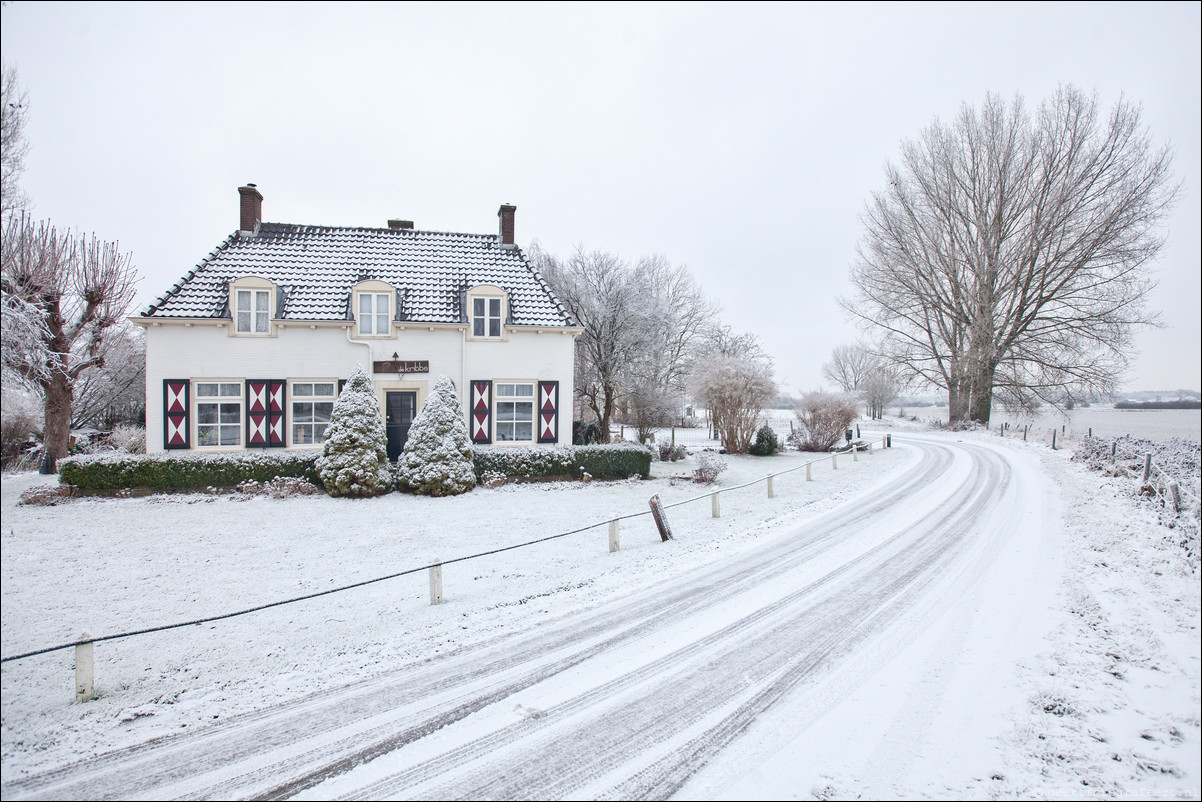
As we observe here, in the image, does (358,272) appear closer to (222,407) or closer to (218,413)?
(222,407)

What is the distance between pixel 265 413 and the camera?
16.2 metres

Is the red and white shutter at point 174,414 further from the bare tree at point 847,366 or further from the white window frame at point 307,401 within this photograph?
the bare tree at point 847,366

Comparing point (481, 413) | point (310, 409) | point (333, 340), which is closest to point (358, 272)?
point (333, 340)

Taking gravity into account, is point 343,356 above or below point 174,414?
above

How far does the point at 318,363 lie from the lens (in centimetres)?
1653

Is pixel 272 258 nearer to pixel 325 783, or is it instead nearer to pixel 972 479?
pixel 325 783

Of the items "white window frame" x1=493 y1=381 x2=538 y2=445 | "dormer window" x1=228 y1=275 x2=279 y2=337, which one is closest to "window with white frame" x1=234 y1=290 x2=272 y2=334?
"dormer window" x1=228 y1=275 x2=279 y2=337

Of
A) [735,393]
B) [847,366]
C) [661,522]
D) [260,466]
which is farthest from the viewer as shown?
[847,366]

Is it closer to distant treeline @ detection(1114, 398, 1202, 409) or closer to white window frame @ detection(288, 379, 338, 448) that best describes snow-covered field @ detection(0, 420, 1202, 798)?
distant treeline @ detection(1114, 398, 1202, 409)

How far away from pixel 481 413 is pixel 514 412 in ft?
3.71

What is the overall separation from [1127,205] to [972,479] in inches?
797

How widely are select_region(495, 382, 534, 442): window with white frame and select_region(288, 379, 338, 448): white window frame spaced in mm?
5191

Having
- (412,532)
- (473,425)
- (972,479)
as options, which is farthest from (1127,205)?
(412,532)

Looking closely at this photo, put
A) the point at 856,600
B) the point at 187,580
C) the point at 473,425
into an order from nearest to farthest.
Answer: the point at 856,600
the point at 187,580
the point at 473,425
